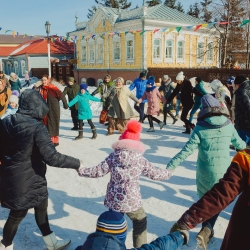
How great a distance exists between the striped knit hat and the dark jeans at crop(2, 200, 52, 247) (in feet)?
4.14

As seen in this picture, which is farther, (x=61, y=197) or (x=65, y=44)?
(x=65, y=44)

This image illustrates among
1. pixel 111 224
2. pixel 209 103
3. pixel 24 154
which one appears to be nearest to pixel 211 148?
pixel 209 103

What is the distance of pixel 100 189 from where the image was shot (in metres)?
4.85

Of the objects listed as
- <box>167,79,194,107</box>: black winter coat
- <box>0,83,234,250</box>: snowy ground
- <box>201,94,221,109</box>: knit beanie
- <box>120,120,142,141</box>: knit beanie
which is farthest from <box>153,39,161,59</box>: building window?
<box>120,120,142,141</box>: knit beanie

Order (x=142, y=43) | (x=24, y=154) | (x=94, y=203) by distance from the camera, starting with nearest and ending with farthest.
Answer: (x=24, y=154)
(x=94, y=203)
(x=142, y=43)

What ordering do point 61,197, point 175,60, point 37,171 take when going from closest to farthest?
1. point 37,171
2. point 61,197
3. point 175,60

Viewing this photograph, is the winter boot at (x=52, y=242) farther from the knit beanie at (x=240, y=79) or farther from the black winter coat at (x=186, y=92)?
the black winter coat at (x=186, y=92)

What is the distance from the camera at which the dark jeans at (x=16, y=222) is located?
9.32 ft

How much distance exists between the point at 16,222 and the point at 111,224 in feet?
4.58

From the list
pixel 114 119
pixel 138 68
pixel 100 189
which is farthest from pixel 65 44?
pixel 100 189

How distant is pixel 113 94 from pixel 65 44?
36990 mm

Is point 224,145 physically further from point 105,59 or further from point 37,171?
point 105,59

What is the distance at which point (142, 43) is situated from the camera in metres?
24.0

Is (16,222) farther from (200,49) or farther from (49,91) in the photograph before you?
(200,49)
